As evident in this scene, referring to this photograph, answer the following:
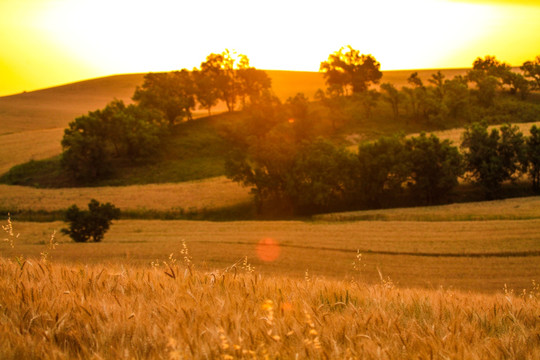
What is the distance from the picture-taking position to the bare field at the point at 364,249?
18.6m

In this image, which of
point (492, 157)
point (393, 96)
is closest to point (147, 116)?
point (393, 96)

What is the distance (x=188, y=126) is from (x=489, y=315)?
3159 inches

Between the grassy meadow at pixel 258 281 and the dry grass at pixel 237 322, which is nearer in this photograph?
the dry grass at pixel 237 322

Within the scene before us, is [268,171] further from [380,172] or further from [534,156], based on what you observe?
[534,156]

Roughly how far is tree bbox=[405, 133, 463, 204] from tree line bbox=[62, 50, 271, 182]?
107 feet

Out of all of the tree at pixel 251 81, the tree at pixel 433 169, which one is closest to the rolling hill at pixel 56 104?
the tree at pixel 251 81

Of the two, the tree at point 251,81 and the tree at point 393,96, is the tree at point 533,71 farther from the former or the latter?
the tree at point 251,81

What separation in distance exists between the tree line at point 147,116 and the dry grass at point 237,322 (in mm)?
59751

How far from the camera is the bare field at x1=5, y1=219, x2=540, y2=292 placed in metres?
18.6

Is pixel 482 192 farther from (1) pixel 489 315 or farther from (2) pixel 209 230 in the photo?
(1) pixel 489 315

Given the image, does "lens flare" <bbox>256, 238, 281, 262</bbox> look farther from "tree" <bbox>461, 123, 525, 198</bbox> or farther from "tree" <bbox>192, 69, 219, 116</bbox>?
"tree" <bbox>192, 69, 219, 116</bbox>

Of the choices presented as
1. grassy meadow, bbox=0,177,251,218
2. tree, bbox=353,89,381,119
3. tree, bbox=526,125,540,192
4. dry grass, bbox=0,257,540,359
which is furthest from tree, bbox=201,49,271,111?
dry grass, bbox=0,257,540,359

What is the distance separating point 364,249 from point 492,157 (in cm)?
2319

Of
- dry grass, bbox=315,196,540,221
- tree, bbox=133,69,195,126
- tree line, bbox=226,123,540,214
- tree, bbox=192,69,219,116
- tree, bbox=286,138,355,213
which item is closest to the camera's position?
dry grass, bbox=315,196,540,221
